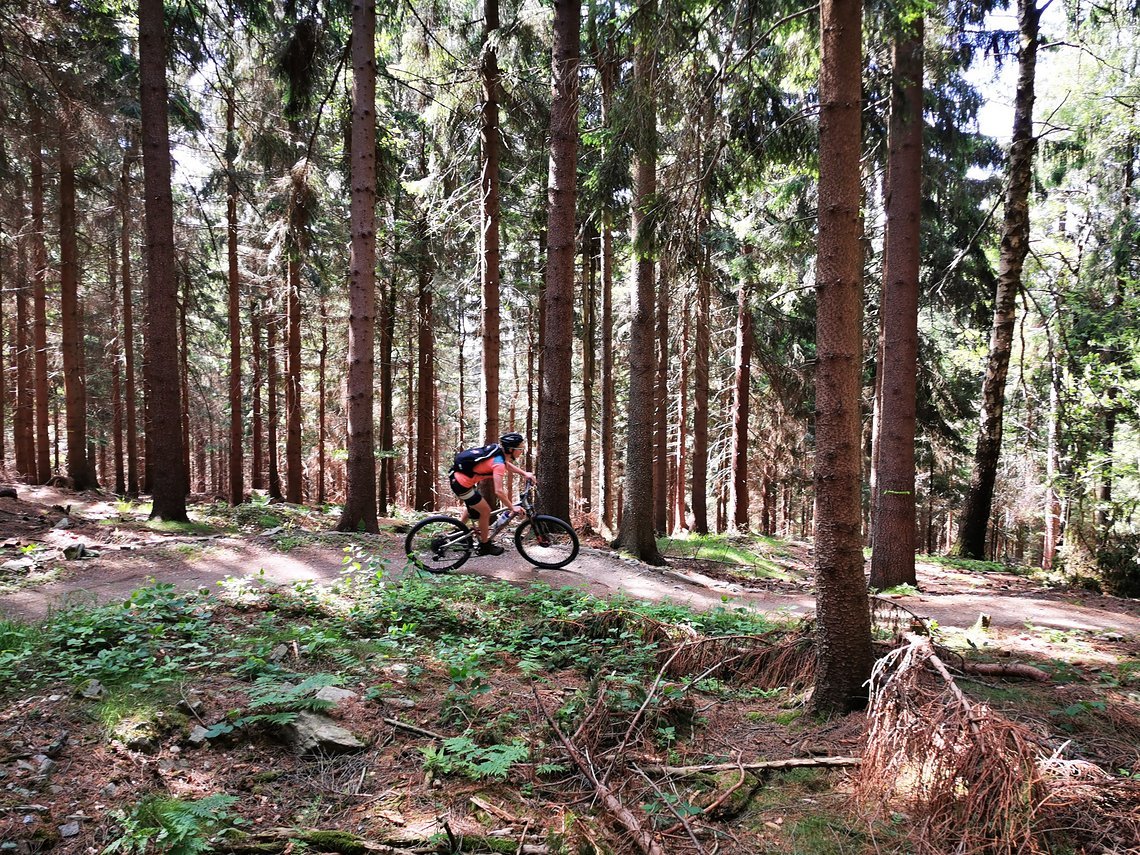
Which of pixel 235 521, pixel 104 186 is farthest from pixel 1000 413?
pixel 104 186

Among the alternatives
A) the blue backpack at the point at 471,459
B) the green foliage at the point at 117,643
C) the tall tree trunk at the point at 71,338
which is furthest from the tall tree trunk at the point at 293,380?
the green foliage at the point at 117,643

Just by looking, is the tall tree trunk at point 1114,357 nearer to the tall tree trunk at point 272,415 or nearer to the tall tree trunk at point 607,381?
the tall tree trunk at point 607,381

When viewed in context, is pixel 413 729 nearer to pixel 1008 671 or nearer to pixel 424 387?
Result: pixel 1008 671

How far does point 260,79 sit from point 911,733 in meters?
17.4

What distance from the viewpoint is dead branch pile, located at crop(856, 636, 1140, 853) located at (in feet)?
8.32

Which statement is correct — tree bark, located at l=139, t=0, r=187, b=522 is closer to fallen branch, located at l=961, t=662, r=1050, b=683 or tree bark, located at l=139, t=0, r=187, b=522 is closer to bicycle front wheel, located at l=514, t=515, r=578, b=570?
bicycle front wheel, located at l=514, t=515, r=578, b=570

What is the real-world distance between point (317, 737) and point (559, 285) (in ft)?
26.8

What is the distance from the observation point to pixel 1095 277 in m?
15.5

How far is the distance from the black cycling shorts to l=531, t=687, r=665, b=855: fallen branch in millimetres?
4386

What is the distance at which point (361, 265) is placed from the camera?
399 inches

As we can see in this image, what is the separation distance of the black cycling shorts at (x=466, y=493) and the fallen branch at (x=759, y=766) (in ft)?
15.8

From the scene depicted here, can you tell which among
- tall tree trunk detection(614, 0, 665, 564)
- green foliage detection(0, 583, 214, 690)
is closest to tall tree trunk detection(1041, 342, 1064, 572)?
tall tree trunk detection(614, 0, 665, 564)

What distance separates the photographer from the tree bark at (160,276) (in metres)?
9.84

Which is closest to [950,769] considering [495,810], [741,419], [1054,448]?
[495,810]
